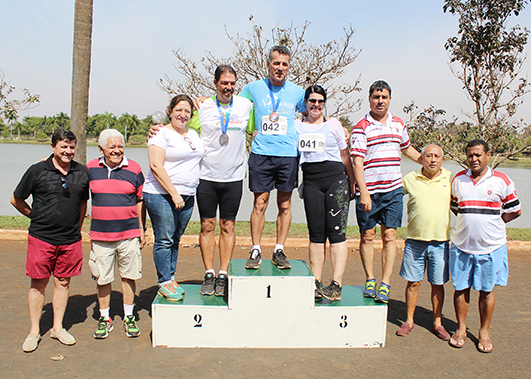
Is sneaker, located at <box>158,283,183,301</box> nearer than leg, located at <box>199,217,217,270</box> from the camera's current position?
Yes

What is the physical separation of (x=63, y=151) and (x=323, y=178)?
2.45m

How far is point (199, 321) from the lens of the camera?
13.2ft

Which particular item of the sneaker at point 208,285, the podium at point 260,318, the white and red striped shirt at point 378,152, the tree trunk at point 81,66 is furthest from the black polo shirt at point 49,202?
the tree trunk at point 81,66

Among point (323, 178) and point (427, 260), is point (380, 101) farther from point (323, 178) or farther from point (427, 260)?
point (427, 260)

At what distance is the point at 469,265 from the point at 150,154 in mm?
3239

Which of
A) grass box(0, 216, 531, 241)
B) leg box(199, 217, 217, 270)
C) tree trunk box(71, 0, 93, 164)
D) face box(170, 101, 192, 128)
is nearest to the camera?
face box(170, 101, 192, 128)

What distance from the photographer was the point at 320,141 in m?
4.19

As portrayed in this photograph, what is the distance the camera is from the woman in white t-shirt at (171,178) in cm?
401

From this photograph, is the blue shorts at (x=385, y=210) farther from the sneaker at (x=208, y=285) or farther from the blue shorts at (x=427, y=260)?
the sneaker at (x=208, y=285)

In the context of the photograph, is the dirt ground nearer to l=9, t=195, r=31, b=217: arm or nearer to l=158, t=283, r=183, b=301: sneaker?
Answer: l=158, t=283, r=183, b=301: sneaker

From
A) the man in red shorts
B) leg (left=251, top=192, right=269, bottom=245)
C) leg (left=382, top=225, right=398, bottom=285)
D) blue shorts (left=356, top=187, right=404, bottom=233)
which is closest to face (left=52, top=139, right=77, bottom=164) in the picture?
the man in red shorts

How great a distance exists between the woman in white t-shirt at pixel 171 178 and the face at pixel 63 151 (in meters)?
0.70

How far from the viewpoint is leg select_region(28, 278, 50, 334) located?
386 centimetres

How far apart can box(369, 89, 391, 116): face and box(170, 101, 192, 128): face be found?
1.88 m
